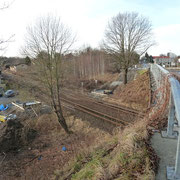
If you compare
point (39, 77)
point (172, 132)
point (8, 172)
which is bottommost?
point (8, 172)

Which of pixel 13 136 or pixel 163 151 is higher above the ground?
pixel 163 151

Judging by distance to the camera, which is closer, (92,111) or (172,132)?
(172,132)

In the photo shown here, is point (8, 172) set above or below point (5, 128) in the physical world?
below

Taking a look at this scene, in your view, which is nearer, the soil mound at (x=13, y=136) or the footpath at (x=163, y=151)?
the footpath at (x=163, y=151)

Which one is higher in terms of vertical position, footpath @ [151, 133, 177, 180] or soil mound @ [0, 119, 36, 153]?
footpath @ [151, 133, 177, 180]

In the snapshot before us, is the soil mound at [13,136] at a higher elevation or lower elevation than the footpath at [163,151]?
lower

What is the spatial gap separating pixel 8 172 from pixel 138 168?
23.4 ft

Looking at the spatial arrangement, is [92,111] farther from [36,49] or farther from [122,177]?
[122,177]

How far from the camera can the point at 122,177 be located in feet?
7.89

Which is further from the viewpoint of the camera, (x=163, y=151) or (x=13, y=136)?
(x=13, y=136)

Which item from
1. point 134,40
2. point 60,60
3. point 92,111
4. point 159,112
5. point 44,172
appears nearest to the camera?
point 159,112

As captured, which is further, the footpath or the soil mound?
the soil mound

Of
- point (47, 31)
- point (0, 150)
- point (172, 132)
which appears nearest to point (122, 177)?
point (172, 132)

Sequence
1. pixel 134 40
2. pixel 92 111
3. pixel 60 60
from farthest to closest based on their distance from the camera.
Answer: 1. pixel 134 40
2. pixel 92 111
3. pixel 60 60
